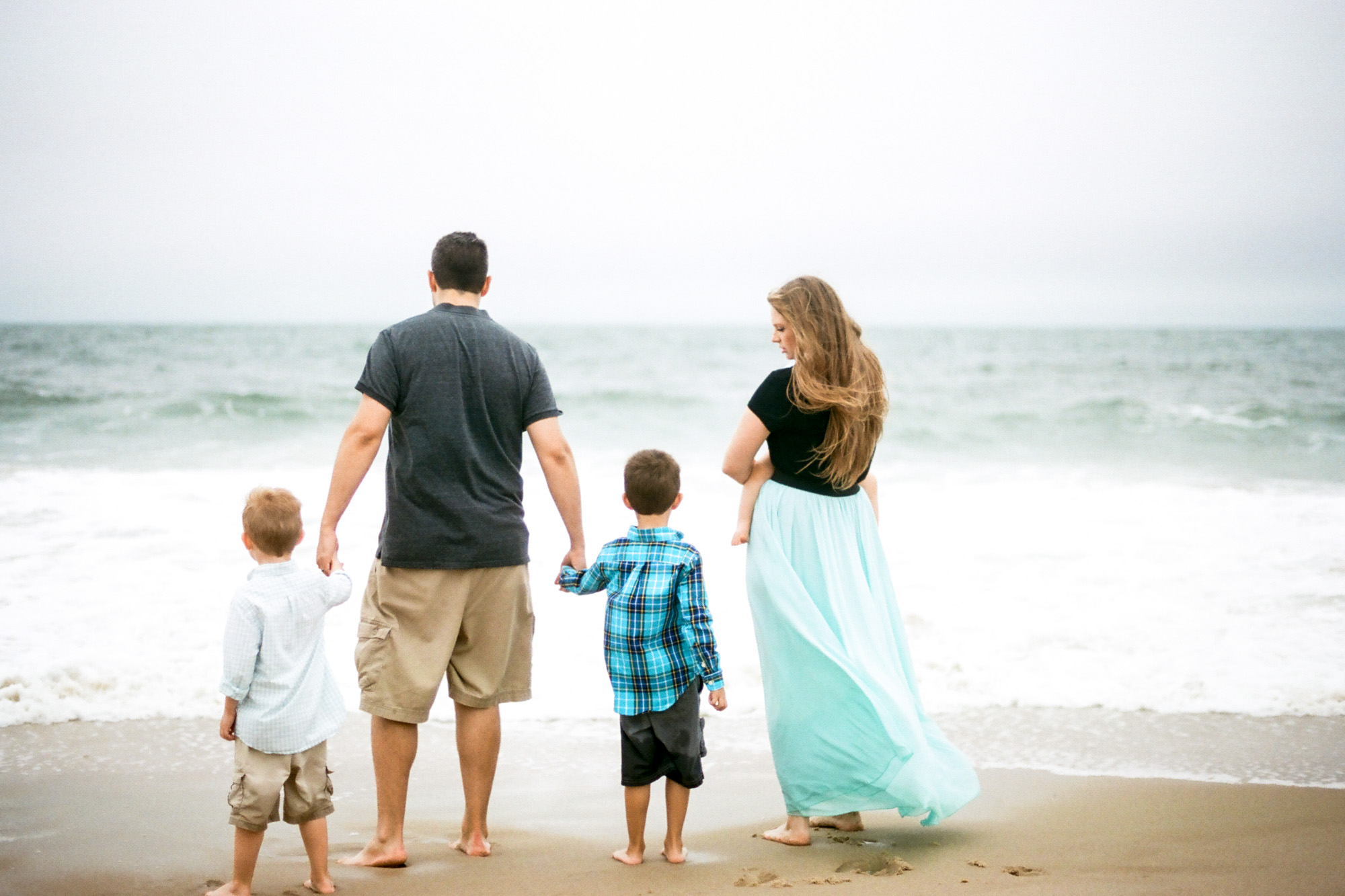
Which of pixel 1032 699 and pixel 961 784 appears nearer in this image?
pixel 961 784

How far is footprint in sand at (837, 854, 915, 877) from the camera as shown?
110 inches

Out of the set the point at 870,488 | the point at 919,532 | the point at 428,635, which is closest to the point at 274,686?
the point at 428,635

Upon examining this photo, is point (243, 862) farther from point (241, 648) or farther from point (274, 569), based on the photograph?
point (274, 569)

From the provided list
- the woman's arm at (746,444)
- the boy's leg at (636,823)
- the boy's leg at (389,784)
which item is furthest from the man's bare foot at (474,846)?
the woman's arm at (746,444)

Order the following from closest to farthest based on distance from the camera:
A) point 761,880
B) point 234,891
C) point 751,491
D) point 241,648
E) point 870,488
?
point 241,648 → point 234,891 → point 761,880 → point 751,491 → point 870,488

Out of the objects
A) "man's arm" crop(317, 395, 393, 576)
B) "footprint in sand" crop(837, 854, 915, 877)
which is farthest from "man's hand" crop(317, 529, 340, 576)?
"footprint in sand" crop(837, 854, 915, 877)

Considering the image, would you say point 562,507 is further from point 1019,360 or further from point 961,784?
point 1019,360

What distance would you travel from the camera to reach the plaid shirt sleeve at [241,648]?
246 centimetres

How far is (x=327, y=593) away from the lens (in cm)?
258

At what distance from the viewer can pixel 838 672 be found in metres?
3.00

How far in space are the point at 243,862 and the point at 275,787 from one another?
0.24m

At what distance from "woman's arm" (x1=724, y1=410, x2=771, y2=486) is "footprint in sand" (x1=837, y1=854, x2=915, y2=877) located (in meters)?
1.16

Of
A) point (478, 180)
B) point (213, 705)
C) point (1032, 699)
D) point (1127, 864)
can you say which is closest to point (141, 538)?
point (213, 705)

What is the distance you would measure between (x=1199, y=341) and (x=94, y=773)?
4461 centimetres
